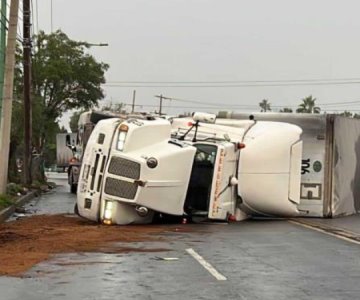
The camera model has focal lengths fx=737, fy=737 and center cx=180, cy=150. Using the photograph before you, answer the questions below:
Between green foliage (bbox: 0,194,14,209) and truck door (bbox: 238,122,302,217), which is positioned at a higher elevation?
truck door (bbox: 238,122,302,217)

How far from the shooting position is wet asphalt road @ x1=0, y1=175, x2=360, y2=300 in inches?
332

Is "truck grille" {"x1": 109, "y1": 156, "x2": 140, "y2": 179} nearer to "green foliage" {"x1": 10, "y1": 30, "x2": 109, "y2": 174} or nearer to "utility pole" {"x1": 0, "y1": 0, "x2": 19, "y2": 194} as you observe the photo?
"utility pole" {"x1": 0, "y1": 0, "x2": 19, "y2": 194}

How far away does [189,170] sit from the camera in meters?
16.6

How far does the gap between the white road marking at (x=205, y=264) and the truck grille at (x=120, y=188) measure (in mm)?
3745

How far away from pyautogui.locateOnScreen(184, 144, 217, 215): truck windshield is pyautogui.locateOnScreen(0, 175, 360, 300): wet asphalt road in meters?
3.09

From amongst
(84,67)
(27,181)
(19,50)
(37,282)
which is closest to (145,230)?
(37,282)

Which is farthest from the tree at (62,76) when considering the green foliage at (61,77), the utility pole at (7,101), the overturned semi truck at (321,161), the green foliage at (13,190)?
the overturned semi truck at (321,161)

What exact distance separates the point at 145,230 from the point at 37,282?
6.51 meters

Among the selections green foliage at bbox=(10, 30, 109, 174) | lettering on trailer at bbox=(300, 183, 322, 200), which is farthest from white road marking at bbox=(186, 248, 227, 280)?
green foliage at bbox=(10, 30, 109, 174)

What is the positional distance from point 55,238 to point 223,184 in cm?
469

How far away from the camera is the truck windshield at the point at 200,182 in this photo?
56.1 feet

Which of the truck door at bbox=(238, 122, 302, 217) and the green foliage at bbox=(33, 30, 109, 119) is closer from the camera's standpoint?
the truck door at bbox=(238, 122, 302, 217)

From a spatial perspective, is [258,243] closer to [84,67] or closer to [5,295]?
[5,295]

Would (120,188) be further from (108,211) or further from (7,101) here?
(7,101)
